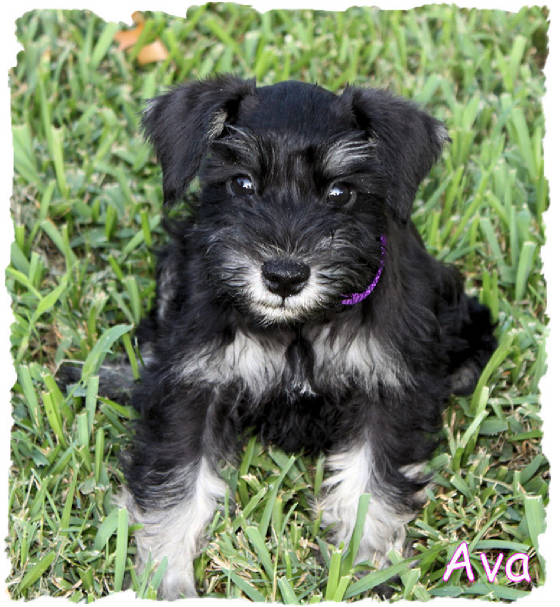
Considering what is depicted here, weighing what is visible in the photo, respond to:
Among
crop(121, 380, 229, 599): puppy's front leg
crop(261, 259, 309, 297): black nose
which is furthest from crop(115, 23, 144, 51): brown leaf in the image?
crop(261, 259, 309, 297): black nose

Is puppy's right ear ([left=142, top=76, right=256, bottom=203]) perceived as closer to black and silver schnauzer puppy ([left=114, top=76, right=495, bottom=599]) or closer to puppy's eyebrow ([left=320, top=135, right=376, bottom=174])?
black and silver schnauzer puppy ([left=114, top=76, right=495, bottom=599])

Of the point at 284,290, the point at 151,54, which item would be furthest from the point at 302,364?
the point at 151,54

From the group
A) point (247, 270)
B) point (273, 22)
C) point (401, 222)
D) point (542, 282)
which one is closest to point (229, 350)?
point (247, 270)

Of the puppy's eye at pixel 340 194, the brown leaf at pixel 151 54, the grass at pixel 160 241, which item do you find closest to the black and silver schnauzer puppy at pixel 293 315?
the puppy's eye at pixel 340 194

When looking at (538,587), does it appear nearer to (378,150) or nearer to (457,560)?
(457,560)

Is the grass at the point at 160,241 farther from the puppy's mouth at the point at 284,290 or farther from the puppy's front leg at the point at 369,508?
the puppy's mouth at the point at 284,290

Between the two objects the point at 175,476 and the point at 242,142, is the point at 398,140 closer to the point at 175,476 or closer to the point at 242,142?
the point at 242,142

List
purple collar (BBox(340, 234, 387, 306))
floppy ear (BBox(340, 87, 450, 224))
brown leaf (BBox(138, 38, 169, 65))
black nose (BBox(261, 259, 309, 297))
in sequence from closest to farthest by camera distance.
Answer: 1. black nose (BBox(261, 259, 309, 297))
2. floppy ear (BBox(340, 87, 450, 224))
3. purple collar (BBox(340, 234, 387, 306))
4. brown leaf (BBox(138, 38, 169, 65))
